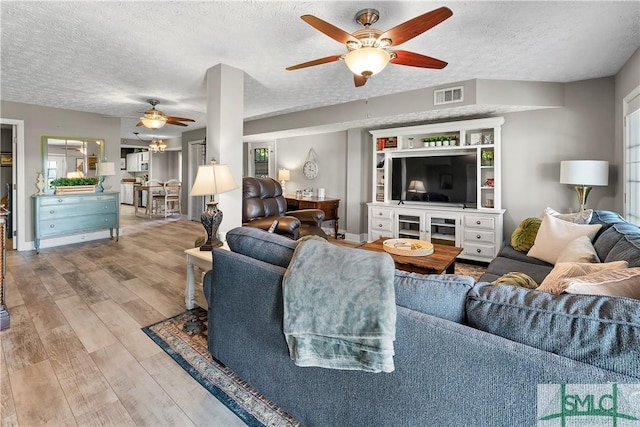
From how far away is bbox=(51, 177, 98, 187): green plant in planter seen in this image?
16.4 feet

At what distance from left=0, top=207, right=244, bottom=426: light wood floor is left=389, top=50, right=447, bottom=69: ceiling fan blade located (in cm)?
A: 250

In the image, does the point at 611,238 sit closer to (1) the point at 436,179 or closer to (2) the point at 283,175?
(1) the point at 436,179

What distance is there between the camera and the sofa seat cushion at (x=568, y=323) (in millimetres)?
741

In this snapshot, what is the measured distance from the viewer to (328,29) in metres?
1.91


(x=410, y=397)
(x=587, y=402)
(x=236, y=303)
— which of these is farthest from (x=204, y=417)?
(x=587, y=402)

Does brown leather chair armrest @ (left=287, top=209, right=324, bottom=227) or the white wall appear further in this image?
the white wall

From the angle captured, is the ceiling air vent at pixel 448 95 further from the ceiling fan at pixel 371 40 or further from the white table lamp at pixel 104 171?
the white table lamp at pixel 104 171

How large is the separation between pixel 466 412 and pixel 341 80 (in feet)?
11.5

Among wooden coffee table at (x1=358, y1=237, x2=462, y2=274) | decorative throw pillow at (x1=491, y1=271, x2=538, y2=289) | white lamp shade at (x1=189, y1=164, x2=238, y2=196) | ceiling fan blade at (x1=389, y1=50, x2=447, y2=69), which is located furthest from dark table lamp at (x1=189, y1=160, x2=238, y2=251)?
decorative throw pillow at (x1=491, y1=271, x2=538, y2=289)

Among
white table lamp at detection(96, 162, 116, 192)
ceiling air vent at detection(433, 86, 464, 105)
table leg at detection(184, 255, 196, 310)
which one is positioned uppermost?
ceiling air vent at detection(433, 86, 464, 105)

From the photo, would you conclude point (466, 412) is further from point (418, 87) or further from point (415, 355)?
point (418, 87)

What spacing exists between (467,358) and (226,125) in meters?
2.97

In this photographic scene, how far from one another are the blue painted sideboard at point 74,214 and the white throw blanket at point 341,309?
5.27 metres

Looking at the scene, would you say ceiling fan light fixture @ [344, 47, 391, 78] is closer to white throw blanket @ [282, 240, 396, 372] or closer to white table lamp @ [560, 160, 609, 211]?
white throw blanket @ [282, 240, 396, 372]
